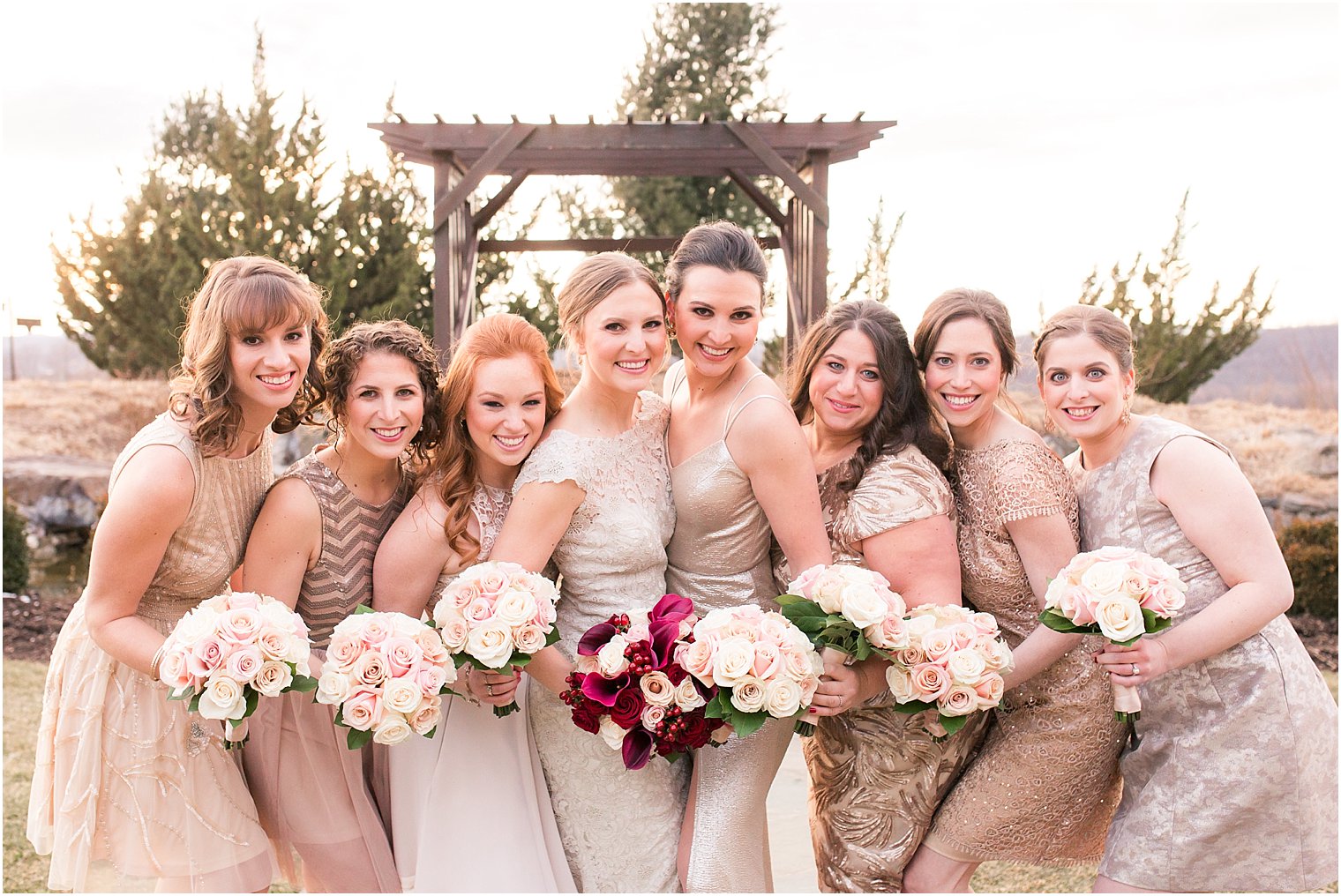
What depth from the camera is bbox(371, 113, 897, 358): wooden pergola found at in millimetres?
8828

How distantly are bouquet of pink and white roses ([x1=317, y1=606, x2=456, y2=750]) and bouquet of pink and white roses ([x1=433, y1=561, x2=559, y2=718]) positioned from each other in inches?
2.9

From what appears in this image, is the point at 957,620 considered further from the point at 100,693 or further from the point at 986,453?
the point at 100,693

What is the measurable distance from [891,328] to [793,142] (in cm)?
572

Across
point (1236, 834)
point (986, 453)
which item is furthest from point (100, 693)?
point (1236, 834)

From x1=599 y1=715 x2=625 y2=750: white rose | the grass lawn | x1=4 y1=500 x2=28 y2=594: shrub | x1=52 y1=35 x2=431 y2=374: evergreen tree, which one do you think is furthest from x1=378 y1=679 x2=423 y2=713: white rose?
x1=52 y1=35 x2=431 y2=374: evergreen tree

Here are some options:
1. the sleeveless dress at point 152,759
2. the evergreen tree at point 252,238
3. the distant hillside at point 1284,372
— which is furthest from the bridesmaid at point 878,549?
the distant hillside at point 1284,372

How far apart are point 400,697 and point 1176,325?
18.1 meters

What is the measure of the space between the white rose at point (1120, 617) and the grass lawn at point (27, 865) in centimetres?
357

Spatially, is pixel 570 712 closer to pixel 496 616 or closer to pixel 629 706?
pixel 629 706

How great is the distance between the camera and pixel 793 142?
9.02 meters

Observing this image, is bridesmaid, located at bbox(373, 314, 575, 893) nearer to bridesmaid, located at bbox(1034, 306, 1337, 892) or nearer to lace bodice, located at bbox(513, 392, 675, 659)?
lace bodice, located at bbox(513, 392, 675, 659)

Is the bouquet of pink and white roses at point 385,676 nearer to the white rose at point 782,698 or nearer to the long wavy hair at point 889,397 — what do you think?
the white rose at point 782,698

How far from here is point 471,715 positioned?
356cm

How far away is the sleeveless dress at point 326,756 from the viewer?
3561 mm
